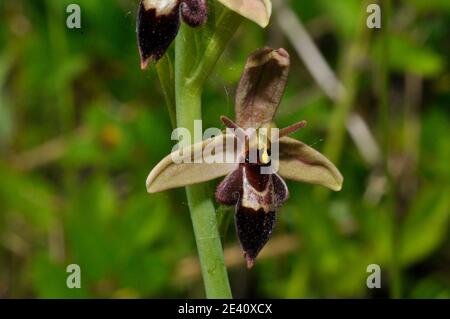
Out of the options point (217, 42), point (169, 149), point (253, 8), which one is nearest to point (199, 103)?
point (217, 42)

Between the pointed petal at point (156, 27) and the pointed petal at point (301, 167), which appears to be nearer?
the pointed petal at point (156, 27)

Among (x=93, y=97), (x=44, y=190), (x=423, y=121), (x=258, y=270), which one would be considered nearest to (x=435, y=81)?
(x=423, y=121)

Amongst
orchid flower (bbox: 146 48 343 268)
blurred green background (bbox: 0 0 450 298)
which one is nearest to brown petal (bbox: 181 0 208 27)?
orchid flower (bbox: 146 48 343 268)

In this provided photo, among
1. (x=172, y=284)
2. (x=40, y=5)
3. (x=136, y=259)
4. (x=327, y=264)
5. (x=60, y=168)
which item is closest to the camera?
(x=136, y=259)

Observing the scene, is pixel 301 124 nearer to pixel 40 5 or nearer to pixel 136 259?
pixel 136 259

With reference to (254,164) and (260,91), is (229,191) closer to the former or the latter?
(254,164)

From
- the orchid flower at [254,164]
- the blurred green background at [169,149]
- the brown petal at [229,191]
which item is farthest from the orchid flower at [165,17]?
the blurred green background at [169,149]

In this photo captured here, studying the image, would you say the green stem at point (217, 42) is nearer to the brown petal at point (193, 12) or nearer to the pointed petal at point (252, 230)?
the brown petal at point (193, 12)
